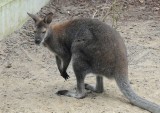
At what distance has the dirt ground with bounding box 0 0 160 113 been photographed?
636 cm

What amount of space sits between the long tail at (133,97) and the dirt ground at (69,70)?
0.27ft

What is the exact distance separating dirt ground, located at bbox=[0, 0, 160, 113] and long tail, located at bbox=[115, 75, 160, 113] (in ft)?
0.27

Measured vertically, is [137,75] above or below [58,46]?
below

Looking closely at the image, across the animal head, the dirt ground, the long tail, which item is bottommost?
the dirt ground

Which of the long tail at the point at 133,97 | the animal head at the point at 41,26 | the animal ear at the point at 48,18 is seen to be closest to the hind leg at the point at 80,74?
the long tail at the point at 133,97

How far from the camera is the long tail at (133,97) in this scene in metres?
6.12

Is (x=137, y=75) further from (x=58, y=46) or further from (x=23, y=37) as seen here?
(x=23, y=37)

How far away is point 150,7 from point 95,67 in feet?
13.2

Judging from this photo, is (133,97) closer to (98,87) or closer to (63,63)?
(98,87)

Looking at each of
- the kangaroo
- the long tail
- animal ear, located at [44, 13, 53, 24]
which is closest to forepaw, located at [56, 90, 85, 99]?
the kangaroo

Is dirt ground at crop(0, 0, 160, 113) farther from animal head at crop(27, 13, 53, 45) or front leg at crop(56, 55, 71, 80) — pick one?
animal head at crop(27, 13, 53, 45)

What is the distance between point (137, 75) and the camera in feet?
24.3

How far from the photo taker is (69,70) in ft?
25.3

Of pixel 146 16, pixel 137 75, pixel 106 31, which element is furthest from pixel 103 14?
pixel 106 31
